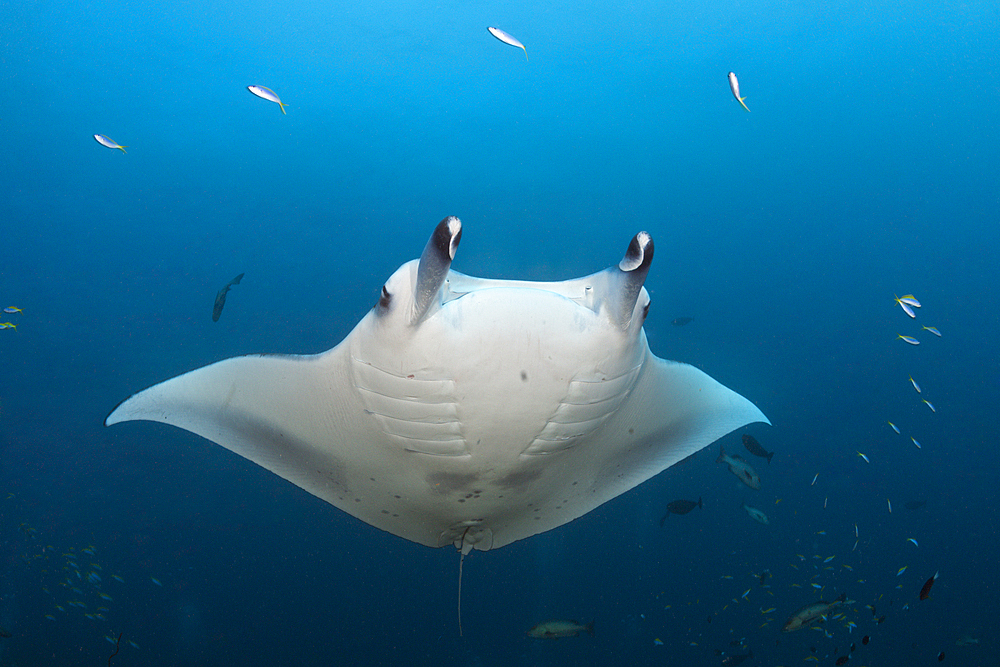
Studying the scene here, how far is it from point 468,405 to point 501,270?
861 cm

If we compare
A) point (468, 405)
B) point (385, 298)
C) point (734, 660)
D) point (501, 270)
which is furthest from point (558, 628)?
point (501, 270)

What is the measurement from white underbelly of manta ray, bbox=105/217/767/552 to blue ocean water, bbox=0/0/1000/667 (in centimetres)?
656

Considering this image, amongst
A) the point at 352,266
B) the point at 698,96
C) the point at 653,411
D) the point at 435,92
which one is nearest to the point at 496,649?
the point at 352,266

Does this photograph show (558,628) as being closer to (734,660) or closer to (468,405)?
(734,660)

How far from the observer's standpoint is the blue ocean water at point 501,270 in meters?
7.88

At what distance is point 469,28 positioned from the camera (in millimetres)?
8141

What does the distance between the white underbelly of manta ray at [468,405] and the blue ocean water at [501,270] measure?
6560 millimetres

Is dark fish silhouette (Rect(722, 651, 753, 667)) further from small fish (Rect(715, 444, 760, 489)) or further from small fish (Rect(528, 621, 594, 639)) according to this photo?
small fish (Rect(715, 444, 760, 489))

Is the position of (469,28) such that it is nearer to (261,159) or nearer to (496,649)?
(261,159)

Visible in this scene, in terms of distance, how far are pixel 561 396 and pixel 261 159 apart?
903 cm

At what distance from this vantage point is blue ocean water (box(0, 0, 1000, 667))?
788 cm

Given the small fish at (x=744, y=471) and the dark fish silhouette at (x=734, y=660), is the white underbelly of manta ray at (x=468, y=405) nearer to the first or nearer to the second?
the small fish at (x=744, y=471)

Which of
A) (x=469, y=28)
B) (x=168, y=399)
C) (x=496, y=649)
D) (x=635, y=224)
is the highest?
(x=469, y=28)

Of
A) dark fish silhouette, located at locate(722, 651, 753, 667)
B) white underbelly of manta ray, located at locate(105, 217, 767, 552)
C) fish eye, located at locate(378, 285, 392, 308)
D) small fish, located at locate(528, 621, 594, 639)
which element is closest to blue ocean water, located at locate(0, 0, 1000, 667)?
dark fish silhouette, located at locate(722, 651, 753, 667)
